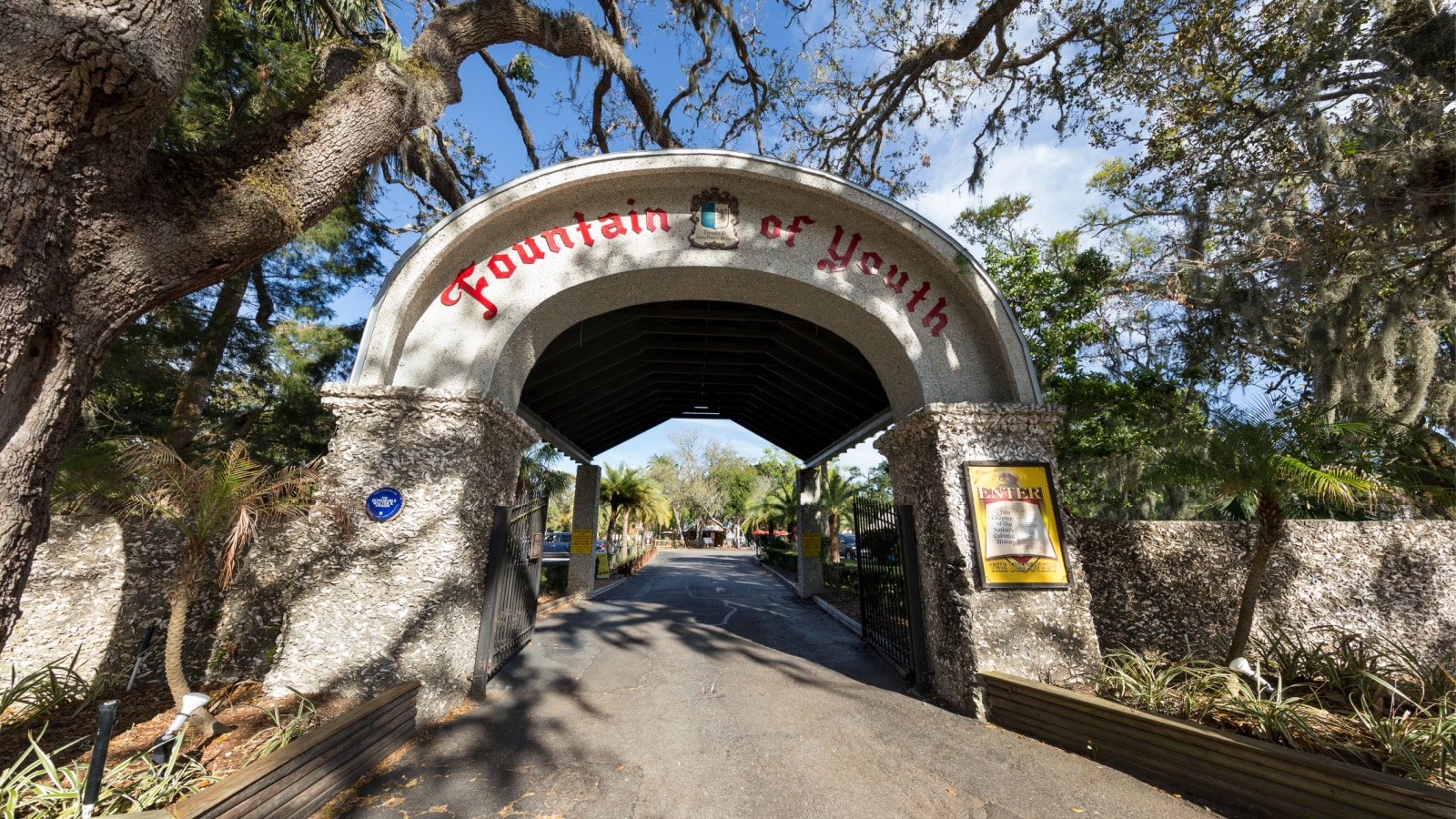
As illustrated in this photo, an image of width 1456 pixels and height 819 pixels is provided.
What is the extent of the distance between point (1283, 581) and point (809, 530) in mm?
9138

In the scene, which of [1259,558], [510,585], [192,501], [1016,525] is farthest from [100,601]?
[1259,558]

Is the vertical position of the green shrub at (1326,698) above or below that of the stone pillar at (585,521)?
below

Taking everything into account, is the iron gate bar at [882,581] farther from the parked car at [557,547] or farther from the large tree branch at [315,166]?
the parked car at [557,547]

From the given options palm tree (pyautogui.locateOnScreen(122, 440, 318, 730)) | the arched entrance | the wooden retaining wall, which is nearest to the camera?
the wooden retaining wall

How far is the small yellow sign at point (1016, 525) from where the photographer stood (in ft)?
18.1

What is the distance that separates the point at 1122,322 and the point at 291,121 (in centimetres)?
1308

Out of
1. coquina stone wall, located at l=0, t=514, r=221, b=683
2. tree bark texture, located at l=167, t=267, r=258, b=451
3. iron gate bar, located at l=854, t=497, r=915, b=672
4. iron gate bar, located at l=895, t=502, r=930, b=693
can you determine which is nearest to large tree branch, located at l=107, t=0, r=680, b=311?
coquina stone wall, located at l=0, t=514, r=221, b=683

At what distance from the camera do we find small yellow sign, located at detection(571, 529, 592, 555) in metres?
13.9

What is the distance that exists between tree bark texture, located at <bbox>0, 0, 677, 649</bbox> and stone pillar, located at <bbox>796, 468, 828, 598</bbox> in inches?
464

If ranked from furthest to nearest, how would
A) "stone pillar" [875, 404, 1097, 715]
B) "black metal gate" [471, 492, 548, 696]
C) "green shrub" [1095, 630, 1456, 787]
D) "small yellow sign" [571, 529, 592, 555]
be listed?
"small yellow sign" [571, 529, 592, 555] → "black metal gate" [471, 492, 548, 696] → "stone pillar" [875, 404, 1097, 715] → "green shrub" [1095, 630, 1456, 787]

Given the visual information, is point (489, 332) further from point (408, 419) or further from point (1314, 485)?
point (1314, 485)

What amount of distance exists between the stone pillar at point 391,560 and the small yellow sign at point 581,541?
8.35 m

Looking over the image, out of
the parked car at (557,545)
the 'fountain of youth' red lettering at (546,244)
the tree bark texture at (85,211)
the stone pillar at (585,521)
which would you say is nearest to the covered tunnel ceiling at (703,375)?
the stone pillar at (585,521)

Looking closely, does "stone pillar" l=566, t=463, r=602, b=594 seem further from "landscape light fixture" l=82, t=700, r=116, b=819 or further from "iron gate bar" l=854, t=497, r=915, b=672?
"landscape light fixture" l=82, t=700, r=116, b=819
